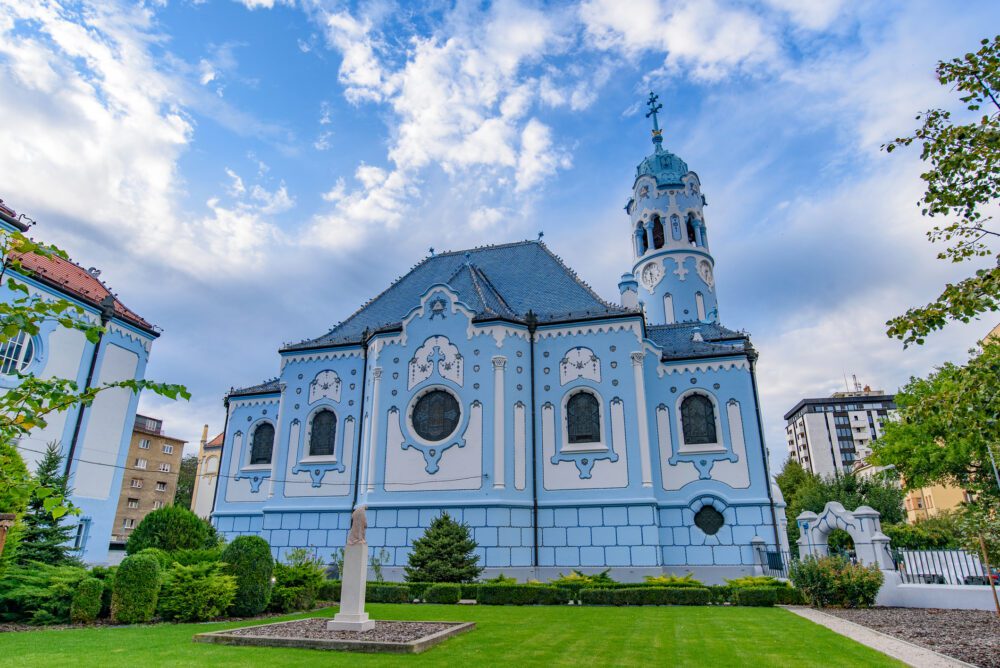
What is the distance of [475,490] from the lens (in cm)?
2247

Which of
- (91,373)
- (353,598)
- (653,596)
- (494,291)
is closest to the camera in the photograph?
(353,598)

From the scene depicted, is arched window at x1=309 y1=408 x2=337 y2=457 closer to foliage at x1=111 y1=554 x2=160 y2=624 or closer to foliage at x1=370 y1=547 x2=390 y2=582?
foliage at x1=370 y1=547 x2=390 y2=582

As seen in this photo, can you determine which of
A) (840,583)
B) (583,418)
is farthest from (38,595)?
(840,583)

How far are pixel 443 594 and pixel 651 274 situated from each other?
22280 millimetres

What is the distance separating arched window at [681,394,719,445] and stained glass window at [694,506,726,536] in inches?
107

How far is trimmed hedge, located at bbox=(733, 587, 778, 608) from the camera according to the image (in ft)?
54.5

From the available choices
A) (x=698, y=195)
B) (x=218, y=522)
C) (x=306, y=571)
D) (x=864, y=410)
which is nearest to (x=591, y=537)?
(x=306, y=571)

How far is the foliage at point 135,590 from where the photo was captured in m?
12.4

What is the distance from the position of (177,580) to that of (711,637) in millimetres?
11138

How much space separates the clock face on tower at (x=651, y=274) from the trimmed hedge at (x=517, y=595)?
20.5 meters

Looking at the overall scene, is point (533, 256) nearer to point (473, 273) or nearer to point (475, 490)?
point (473, 273)

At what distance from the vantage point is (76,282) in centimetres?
2355

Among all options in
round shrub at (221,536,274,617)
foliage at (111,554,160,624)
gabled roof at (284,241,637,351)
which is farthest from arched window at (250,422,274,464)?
foliage at (111,554,160,624)

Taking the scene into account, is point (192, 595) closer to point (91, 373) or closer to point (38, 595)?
point (38, 595)
